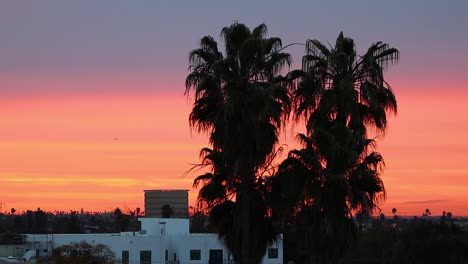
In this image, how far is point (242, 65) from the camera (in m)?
42.8

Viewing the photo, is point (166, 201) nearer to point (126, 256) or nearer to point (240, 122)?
point (126, 256)

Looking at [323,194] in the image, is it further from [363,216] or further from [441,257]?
[441,257]

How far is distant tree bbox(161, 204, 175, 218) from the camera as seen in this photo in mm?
133750

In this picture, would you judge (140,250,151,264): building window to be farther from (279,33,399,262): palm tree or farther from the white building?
(279,33,399,262): palm tree

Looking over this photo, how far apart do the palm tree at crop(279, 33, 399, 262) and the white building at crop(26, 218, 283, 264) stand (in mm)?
64552

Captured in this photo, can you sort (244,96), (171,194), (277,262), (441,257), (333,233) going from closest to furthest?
(333,233) < (244,96) < (441,257) < (277,262) < (171,194)

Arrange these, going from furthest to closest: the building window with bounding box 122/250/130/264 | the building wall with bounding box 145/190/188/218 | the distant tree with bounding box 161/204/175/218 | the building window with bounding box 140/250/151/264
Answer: the building wall with bounding box 145/190/188/218 → the distant tree with bounding box 161/204/175/218 → the building window with bounding box 140/250/151/264 → the building window with bounding box 122/250/130/264

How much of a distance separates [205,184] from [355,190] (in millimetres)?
7278

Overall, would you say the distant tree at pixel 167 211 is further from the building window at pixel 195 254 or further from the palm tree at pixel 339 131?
the palm tree at pixel 339 131

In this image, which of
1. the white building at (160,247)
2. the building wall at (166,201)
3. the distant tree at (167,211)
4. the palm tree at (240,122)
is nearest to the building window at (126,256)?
the white building at (160,247)

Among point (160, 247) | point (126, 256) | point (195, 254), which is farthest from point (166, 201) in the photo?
point (126, 256)

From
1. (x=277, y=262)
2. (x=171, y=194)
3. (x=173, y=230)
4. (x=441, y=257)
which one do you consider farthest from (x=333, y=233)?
(x=171, y=194)

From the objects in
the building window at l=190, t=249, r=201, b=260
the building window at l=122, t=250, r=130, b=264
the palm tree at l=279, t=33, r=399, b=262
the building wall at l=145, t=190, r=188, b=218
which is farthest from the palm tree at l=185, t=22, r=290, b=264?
the building wall at l=145, t=190, r=188, b=218

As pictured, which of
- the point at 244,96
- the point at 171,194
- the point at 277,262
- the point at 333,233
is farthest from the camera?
the point at 171,194
